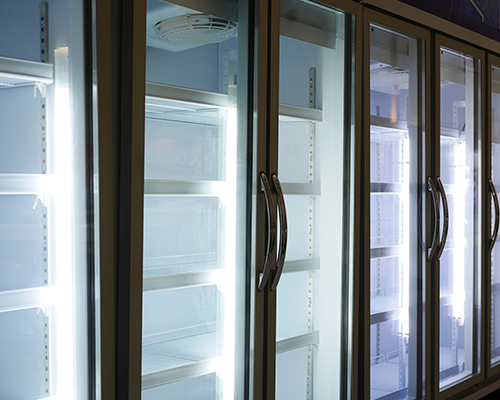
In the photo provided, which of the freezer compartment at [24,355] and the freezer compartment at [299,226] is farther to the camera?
the freezer compartment at [299,226]

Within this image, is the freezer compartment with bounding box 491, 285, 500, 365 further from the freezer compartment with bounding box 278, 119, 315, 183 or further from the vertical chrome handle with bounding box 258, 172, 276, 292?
the vertical chrome handle with bounding box 258, 172, 276, 292

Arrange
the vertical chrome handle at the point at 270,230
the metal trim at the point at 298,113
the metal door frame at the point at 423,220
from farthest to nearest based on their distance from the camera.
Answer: the metal door frame at the point at 423,220, the metal trim at the point at 298,113, the vertical chrome handle at the point at 270,230

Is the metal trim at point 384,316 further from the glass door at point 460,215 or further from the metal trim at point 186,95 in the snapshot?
the metal trim at point 186,95

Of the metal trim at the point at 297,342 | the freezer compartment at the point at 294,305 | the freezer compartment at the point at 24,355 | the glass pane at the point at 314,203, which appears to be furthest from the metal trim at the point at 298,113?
the freezer compartment at the point at 24,355

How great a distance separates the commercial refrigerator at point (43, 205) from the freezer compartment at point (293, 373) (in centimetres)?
83

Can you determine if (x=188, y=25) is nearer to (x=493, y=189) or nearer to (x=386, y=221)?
(x=386, y=221)

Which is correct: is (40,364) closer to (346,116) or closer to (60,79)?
(60,79)

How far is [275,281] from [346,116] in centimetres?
77

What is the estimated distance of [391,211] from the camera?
7.88 feet

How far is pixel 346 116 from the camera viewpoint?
2092 mm

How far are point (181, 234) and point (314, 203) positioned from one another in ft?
2.15

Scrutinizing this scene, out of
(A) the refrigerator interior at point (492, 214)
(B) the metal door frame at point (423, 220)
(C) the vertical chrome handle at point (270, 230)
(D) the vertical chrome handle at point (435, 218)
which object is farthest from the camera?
(A) the refrigerator interior at point (492, 214)

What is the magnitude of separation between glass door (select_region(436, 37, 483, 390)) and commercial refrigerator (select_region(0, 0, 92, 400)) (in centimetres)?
193

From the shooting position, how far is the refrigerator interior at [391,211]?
2.29 meters
